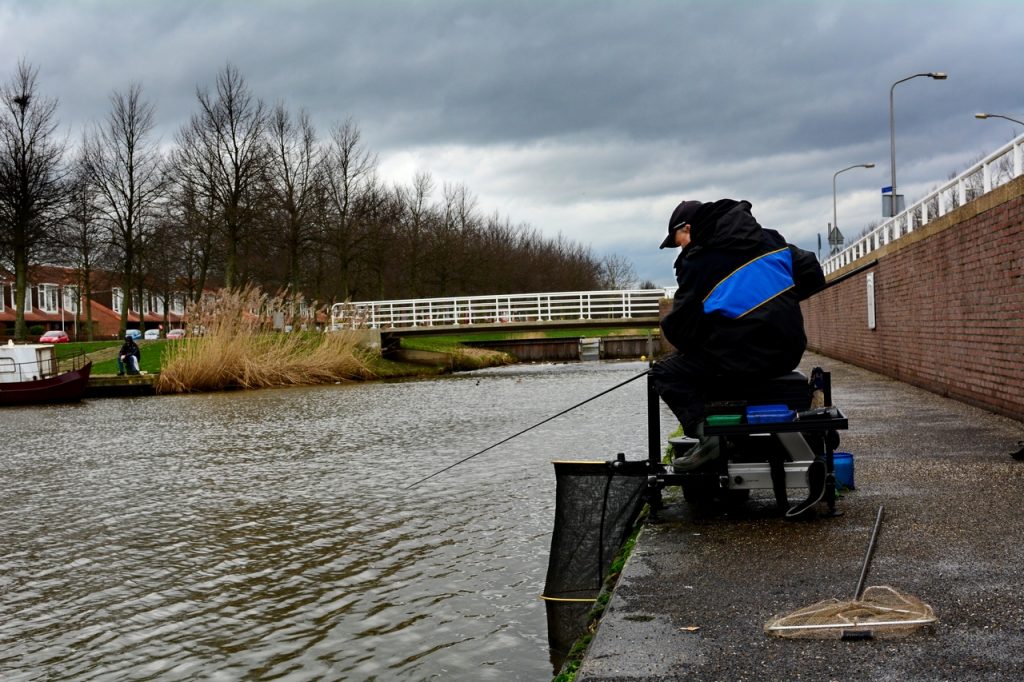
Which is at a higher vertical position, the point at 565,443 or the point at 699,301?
the point at 699,301

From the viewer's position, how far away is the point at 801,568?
4168 millimetres

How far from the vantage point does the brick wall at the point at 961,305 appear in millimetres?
9492

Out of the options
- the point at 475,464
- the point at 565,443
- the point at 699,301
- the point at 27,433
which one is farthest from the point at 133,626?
the point at 27,433

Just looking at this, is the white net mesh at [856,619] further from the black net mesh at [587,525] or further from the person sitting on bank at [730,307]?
the black net mesh at [587,525]

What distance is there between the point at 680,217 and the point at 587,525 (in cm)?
170

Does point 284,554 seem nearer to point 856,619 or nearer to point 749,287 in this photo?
point 749,287

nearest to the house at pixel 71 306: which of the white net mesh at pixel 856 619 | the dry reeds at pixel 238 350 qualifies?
the dry reeds at pixel 238 350

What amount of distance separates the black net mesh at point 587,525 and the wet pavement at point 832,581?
205 millimetres

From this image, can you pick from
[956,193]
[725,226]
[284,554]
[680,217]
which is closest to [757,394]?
[725,226]

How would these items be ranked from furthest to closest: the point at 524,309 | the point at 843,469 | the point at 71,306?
the point at 71,306 → the point at 524,309 → the point at 843,469

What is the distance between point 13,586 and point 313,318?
23741mm

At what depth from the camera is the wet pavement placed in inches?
121

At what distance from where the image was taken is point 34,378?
26.6 meters

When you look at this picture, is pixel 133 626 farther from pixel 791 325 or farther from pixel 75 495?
pixel 75 495
